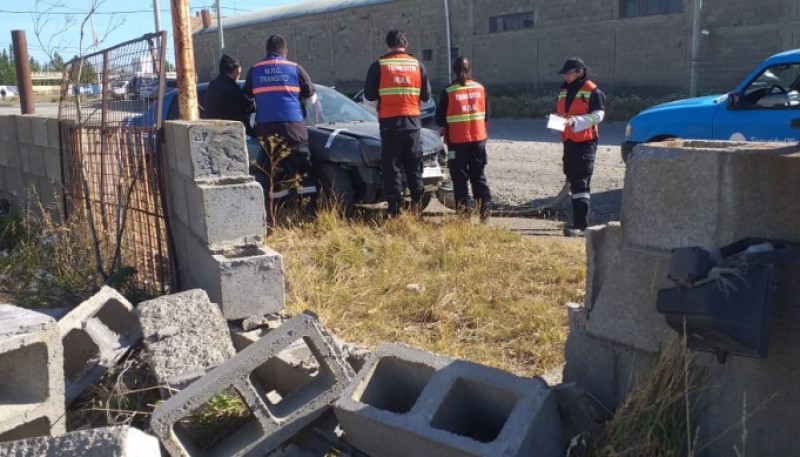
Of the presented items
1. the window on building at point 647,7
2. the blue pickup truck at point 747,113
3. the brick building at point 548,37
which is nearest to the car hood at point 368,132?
the blue pickup truck at point 747,113

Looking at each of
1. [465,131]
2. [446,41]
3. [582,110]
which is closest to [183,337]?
[465,131]

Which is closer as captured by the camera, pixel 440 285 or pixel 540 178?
pixel 440 285

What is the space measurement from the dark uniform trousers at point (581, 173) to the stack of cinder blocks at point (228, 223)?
387 cm

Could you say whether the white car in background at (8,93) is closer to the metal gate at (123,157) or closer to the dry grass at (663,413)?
the metal gate at (123,157)

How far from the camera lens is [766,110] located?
7.77m

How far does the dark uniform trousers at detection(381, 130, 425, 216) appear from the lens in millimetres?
7473

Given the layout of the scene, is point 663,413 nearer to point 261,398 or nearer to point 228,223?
point 261,398

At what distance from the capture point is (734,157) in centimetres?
269

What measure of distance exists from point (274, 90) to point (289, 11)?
35.1 meters

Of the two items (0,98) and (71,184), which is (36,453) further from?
(0,98)

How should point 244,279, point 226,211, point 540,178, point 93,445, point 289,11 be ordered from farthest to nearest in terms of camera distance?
point 289,11
point 540,178
point 226,211
point 244,279
point 93,445

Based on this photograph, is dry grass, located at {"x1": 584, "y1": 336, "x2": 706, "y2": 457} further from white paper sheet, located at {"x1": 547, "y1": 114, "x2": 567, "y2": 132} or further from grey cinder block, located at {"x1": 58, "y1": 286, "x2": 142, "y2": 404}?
white paper sheet, located at {"x1": 547, "y1": 114, "x2": 567, "y2": 132}

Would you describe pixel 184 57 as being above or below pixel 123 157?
above

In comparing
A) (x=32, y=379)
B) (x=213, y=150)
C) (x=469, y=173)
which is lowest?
(x=32, y=379)
